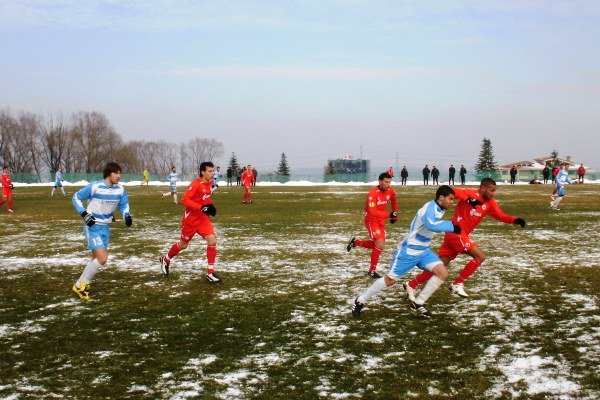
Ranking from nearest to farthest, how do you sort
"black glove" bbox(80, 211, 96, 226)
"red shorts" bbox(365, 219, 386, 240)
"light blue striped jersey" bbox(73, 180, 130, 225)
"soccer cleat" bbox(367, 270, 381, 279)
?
"black glove" bbox(80, 211, 96, 226)
"light blue striped jersey" bbox(73, 180, 130, 225)
"soccer cleat" bbox(367, 270, 381, 279)
"red shorts" bbox(365, 219, 386, 240)

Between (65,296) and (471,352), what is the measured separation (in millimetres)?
5743

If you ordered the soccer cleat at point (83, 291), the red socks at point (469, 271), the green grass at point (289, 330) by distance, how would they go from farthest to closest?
1. the red socks at point (469, 271)
2. the soccer cleat at point (83, 291)
3. the green grass at point (289, 330)

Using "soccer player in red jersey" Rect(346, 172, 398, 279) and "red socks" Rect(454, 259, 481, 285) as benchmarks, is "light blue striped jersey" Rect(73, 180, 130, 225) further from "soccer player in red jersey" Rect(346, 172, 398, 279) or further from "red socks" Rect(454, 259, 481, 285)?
"red socks" Rect(454, 259, 481, 285)

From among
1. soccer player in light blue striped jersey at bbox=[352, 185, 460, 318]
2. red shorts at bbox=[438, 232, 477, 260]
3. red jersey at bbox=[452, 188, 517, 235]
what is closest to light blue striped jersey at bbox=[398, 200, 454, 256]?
soccer player in light blue striped jersey at bbox=[352, 185, 460, 318]

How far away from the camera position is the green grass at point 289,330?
15.6ft

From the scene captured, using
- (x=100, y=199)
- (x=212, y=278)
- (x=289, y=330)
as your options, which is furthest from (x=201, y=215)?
(x=289, y=330)

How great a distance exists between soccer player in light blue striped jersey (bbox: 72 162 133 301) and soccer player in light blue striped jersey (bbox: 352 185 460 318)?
3.66 meters

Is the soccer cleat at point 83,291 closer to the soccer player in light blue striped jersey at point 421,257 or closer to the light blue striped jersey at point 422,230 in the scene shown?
the soccer player in light blue striped jersey at point 421,257

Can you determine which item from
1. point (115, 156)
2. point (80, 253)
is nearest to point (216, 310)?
point (80, 253)

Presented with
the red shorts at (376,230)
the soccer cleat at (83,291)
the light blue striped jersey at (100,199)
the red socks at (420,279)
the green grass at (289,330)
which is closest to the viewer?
the green grass at (289,330)

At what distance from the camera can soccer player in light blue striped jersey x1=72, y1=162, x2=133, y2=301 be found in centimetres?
805

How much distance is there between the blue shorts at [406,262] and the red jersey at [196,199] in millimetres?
3576

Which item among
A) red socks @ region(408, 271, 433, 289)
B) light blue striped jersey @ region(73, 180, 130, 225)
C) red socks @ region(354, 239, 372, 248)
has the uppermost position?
light blue striped jersey @ region(73, 180, 130, 225)

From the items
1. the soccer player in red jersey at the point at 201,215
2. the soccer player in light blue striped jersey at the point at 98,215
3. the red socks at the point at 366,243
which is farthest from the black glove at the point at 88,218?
the red socks at the point at 366,243
